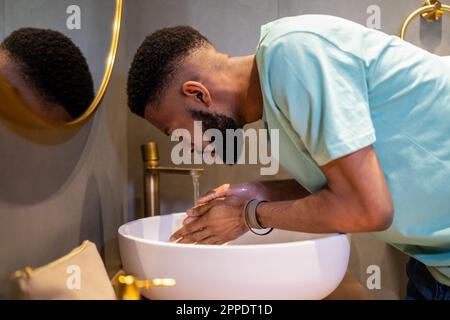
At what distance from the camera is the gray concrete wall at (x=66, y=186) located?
21.9 inches

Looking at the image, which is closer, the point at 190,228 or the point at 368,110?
the point at 368,110

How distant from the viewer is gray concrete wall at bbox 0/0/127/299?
56 centimetres

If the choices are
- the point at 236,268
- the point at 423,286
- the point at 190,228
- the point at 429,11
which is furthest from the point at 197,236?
the point at 429,11

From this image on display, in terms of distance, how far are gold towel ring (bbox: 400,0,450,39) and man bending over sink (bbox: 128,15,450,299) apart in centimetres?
54

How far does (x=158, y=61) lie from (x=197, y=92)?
99 millimetres

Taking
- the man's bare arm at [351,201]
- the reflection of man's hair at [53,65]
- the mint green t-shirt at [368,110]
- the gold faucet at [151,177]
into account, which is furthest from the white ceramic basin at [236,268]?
the gold faucet at [151,177]

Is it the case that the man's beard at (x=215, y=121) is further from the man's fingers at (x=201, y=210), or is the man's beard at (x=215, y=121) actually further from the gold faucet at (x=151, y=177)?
the gold faucet at (x=151, y=177)

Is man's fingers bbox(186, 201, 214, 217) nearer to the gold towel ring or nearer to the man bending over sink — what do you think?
the man bending over sink

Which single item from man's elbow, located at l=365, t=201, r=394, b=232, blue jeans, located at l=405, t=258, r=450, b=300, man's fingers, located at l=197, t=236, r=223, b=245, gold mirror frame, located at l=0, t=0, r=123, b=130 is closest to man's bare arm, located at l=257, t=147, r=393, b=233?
Result: man's elbow, located at l=365, t=201, r=394, b=232

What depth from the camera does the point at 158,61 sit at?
0.83 m

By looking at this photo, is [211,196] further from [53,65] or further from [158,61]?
[53,65]

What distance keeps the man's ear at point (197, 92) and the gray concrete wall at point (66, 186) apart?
21 cm

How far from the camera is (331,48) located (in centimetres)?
66
